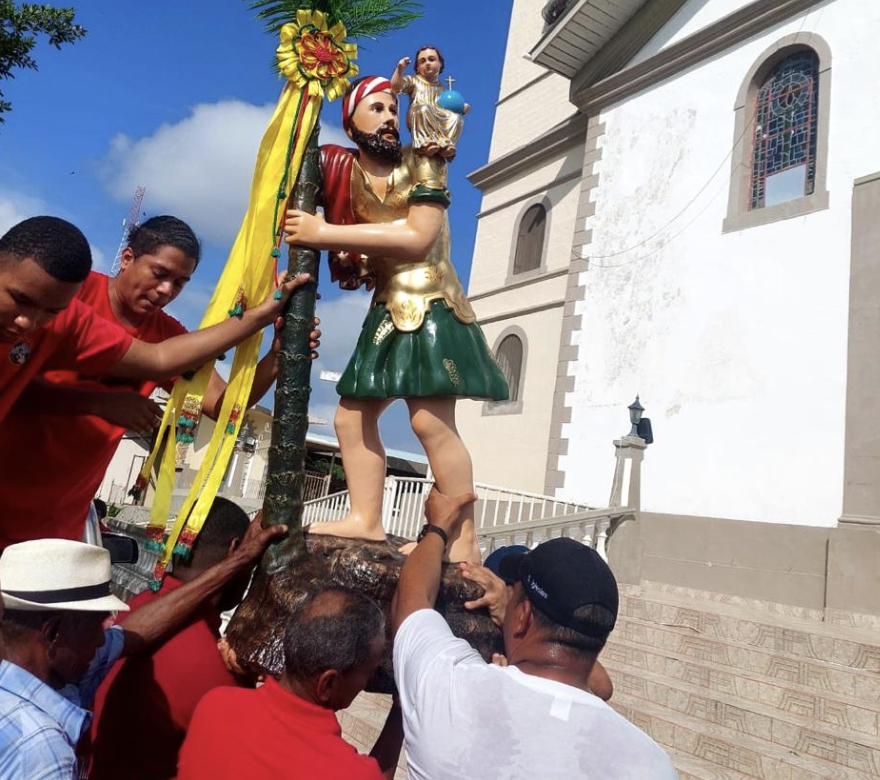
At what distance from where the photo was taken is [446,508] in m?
2.14

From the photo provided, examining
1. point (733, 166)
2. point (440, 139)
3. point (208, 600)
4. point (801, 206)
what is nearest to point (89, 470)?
point (208, 600)

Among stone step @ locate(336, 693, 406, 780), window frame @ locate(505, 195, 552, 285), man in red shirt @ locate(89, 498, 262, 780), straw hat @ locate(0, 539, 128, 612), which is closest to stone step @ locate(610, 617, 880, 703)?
stone step @ locate(336, 693, 406, 780)

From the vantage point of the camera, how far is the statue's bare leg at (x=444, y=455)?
7.44ft

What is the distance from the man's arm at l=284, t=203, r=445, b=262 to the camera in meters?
2.22

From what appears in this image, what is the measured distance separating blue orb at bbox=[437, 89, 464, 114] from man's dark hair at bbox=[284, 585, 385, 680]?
160 centimetres

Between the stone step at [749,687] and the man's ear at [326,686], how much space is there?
3958mm

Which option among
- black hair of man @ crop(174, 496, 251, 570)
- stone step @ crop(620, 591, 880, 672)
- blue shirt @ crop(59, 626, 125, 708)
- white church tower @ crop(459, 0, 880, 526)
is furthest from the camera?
white church tower @ crop(459, 0, 880, 526)

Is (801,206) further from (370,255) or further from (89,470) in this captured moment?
(89,470)

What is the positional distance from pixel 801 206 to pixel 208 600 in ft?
28.8

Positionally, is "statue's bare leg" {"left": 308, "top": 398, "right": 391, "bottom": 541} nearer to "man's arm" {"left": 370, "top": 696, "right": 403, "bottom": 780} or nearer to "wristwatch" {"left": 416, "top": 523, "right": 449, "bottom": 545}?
"wristwatch" {"left": 416, "top": 523, "right": 449, "bottom": 545}

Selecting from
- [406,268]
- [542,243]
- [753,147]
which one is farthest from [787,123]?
[406,268]

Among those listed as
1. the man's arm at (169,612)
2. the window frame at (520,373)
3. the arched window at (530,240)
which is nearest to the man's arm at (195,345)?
the man's arm at (169,612)

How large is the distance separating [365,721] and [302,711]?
3.19 meters

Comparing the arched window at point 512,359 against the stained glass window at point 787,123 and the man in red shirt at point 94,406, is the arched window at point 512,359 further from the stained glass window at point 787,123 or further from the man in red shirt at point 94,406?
the man in red shirt at point 94,406
